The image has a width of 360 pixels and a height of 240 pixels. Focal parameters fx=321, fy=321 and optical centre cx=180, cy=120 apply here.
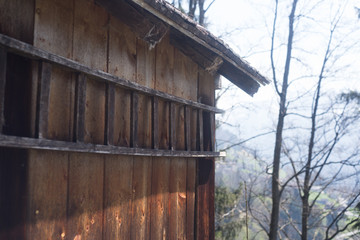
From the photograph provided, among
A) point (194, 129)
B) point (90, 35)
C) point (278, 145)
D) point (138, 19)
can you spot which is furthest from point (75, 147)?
point (278, 145)

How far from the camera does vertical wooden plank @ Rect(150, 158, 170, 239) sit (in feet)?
9.59

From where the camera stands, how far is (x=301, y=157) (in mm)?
13242

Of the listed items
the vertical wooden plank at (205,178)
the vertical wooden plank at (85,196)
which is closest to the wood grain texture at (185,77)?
the vertical wooden plank at (205,178)

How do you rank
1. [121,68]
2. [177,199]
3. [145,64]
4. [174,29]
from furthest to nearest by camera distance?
[177,199], [174,29], [145,64], [121,68]

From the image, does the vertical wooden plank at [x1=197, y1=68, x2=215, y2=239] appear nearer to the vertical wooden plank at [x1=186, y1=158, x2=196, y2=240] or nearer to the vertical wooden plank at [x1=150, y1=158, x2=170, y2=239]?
the vertical wooden plank at [x1=186, y1=158, x2=196, y2=240]

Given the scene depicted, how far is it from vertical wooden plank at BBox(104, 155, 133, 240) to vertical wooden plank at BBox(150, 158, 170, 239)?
353 millimetres

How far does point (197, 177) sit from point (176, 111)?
871 millimetres

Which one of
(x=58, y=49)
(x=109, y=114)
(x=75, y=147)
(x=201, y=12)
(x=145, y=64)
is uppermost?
(x=201, y=12)

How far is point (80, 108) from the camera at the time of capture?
203 centimetres

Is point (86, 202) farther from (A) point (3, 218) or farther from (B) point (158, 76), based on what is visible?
(B) point (158, 76)

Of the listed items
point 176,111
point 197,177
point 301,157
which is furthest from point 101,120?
point 301,157

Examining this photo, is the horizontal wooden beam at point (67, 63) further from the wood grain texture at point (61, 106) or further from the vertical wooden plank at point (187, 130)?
the vertical wooden plank at point (187, 130)

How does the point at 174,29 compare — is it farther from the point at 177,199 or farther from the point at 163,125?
the point at 177,199

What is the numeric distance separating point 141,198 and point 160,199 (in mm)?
316
